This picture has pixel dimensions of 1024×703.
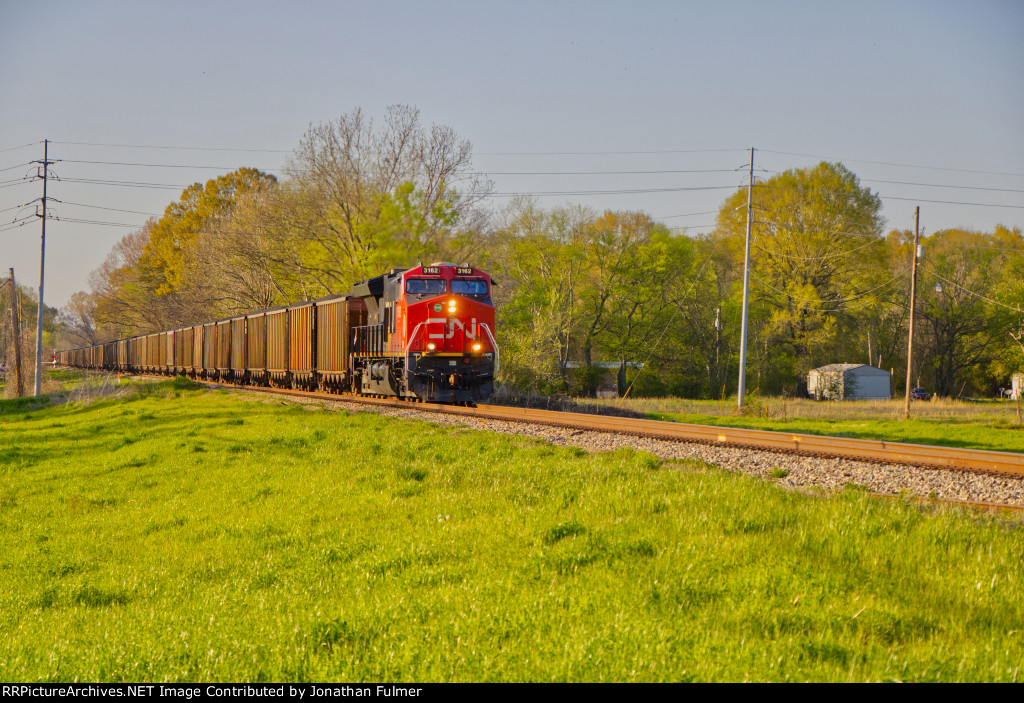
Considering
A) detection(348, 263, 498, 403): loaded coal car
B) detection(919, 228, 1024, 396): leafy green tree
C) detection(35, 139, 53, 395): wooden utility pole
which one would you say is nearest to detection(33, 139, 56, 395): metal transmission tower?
detection(35, 139, 53, 395): wooden utility pole

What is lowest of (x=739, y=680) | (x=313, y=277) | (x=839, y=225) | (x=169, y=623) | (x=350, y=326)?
(x=169, y=623)

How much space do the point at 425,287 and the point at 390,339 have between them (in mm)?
2295

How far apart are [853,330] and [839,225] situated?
10287 millimetres

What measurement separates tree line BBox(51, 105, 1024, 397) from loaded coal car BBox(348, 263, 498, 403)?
32.1ft

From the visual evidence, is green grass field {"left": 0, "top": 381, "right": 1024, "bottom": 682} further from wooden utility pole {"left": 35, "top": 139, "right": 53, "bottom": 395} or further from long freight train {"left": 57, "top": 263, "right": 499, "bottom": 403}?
wooden utility pole {"left": 35, "top": 139, "right": 53, "bottom": 395}

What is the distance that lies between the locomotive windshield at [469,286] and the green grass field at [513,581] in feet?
44.6

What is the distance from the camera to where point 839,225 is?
55.9 metres

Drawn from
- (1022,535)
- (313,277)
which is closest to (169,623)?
(1022,535)

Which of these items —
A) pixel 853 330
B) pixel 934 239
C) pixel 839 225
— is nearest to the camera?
pixel 839 225

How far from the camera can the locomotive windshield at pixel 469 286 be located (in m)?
25.1

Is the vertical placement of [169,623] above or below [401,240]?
below

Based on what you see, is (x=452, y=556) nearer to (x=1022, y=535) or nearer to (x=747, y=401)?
(x=1022, y=535)

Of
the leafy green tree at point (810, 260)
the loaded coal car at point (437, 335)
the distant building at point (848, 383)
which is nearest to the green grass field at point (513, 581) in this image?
the loaded coal car at point (437, 335)

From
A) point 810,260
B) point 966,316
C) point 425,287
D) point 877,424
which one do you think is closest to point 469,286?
point 425,287
